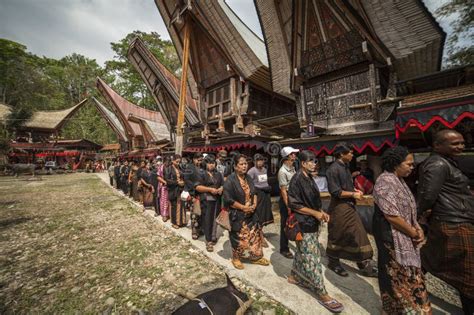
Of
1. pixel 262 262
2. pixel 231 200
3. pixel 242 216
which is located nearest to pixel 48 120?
pixel 231 200

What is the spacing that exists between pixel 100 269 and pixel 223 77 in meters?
11.0

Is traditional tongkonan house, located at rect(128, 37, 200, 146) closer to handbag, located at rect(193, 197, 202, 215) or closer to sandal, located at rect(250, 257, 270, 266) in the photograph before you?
handbag, located at rect(193, 197, 202, 215)

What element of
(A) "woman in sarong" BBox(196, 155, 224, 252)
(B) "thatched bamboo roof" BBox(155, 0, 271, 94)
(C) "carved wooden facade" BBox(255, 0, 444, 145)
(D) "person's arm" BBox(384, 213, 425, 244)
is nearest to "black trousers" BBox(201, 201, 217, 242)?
(A) "woman in sarong" BBox(196, 155, 224, 252)

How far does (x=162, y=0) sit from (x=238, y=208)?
1505cm

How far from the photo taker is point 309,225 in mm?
2490

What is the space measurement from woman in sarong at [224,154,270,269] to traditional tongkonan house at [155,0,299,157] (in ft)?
17.0

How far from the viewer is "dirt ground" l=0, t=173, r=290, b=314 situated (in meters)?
2.68

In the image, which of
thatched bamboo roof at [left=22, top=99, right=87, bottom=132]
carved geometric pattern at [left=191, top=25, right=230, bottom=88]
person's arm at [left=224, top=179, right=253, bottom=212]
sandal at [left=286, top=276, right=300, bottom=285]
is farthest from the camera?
thatched bamboo roof at [left=22, top=99, right=87, bottom=132]

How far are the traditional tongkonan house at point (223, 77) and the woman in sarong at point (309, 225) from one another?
5952 millimetres

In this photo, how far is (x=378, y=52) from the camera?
6969 millimetres

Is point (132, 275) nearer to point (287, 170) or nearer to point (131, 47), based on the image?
point (287, 170)

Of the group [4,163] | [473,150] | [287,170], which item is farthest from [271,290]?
[4,163]

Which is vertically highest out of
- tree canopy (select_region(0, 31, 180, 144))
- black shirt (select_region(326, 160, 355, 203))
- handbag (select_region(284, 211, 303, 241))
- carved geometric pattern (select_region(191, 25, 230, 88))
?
tree canopy (select_region(0, 31, 180, 144))

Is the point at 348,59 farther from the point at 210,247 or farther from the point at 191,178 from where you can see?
the point at 210,247
